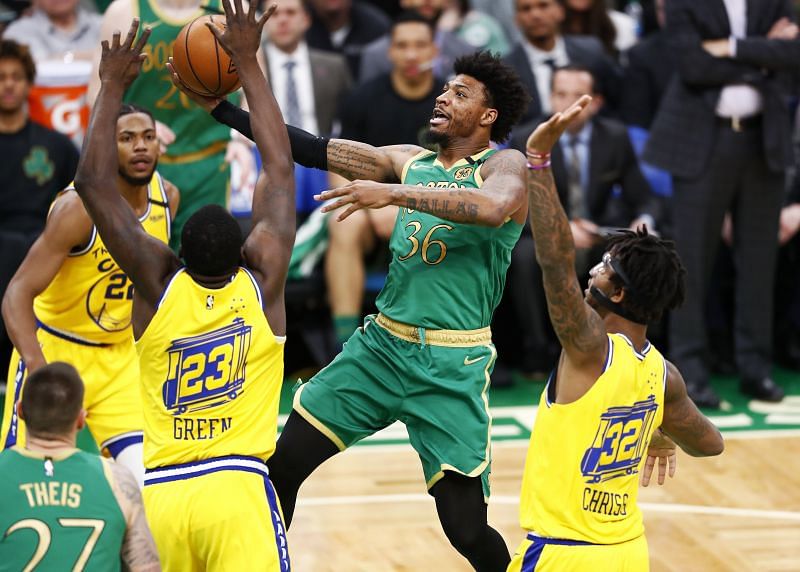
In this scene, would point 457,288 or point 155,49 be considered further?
point 155,49

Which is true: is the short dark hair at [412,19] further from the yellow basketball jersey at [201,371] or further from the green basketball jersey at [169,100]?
the yellow basketball jersey at [201,371]

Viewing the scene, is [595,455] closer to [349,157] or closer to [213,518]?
[213,518]

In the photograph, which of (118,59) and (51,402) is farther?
(118,59)

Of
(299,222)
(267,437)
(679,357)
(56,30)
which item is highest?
(56,30)

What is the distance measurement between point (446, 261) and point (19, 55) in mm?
4329

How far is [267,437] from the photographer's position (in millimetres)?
4348

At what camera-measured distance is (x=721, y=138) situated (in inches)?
339

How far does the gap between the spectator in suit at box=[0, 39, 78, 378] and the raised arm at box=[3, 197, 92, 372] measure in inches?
119

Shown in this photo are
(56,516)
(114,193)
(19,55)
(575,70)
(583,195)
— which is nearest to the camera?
(56,516)

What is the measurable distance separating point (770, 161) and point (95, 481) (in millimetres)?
5891

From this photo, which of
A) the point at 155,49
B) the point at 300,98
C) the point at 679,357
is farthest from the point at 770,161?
the point at 155,49

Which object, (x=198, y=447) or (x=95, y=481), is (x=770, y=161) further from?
(x=95, y=481)

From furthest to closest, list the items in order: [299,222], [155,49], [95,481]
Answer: [299,222], [155,49], [95,481]

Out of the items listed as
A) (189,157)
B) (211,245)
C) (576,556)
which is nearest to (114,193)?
(211,245)
